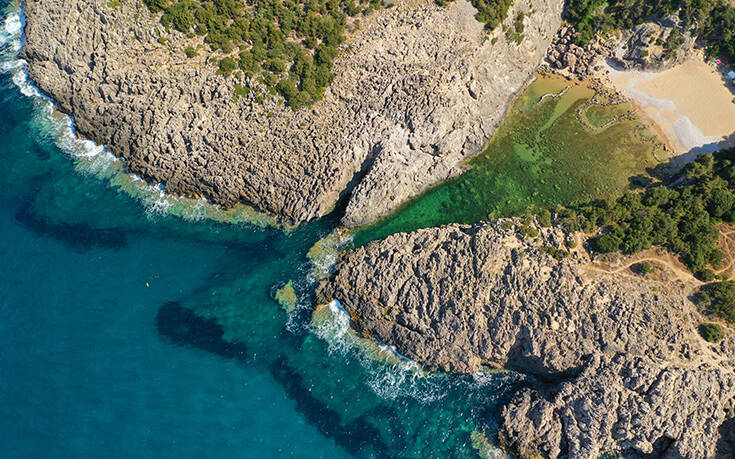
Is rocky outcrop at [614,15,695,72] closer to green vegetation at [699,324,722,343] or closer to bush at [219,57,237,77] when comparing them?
green vegetation at [699,324,722,343]

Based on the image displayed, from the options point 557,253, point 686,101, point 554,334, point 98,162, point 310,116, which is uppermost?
point 686,101

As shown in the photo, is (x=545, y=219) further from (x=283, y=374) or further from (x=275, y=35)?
(x=275, y=35)

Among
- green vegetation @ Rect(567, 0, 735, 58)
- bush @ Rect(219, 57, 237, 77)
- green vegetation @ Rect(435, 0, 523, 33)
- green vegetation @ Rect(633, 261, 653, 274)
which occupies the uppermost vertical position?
green vegetation @ Rect(567, 0, 735, 58)

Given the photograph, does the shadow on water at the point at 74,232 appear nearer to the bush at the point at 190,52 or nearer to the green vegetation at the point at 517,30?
the bush at the point at 190,52

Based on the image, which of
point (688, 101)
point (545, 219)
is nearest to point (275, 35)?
point (545, 219)

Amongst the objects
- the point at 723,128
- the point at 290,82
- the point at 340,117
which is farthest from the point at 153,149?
the point at 723,128

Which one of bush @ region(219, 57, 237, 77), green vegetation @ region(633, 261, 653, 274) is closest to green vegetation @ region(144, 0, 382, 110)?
bush @ region(219, 57, 237, 77)
